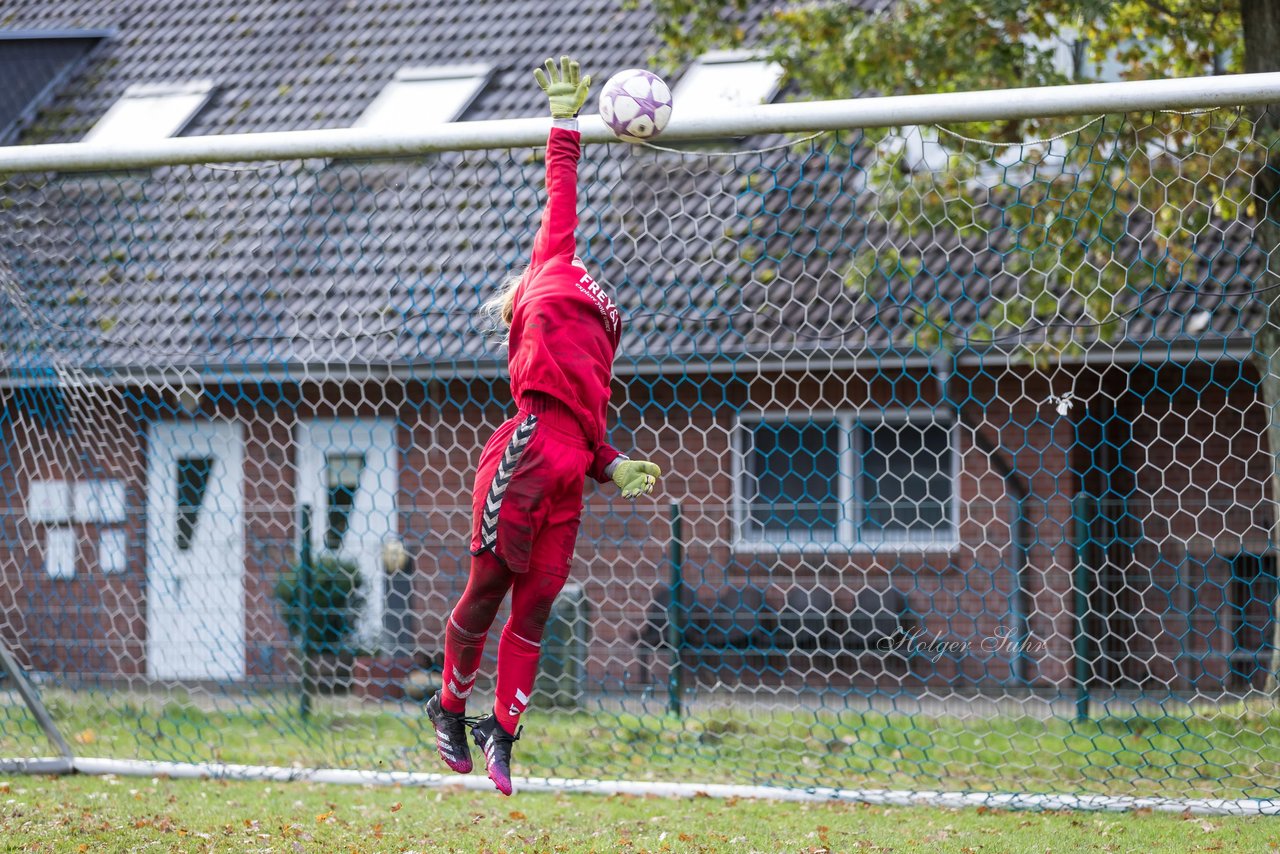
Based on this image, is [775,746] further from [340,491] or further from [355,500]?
[340,491]

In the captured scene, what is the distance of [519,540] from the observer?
4.47 metres

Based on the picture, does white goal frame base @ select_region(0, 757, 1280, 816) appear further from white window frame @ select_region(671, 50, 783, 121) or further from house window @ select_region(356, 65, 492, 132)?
house window @ select_region(356, 65, 492, 132)

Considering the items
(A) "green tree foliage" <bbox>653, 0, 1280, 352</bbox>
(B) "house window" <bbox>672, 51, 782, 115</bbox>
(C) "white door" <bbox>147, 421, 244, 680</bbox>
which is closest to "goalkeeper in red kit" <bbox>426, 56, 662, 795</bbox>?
(A) "green tree foliage" <bbox>653, 0, 1280, 352</bbox>

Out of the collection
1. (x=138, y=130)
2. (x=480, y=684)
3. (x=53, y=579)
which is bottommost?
(x=480, y=684)

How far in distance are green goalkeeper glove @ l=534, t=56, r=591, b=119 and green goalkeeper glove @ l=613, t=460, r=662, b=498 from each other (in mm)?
1123

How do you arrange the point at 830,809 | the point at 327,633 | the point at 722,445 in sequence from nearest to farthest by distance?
the point at 830,809
the point at 327,633
the point at 722,445

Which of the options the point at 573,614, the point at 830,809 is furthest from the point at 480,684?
the point at 830,809

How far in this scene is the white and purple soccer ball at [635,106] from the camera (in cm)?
464

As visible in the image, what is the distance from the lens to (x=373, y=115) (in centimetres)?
1300

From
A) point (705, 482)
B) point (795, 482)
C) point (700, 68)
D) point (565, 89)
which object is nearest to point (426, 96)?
point (700, 68)

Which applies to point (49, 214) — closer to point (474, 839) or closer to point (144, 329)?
point (144, 329)

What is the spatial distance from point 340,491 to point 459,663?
18.6ft

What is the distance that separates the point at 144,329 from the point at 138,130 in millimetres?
3340

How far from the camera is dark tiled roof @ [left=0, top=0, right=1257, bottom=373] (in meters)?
9.09
